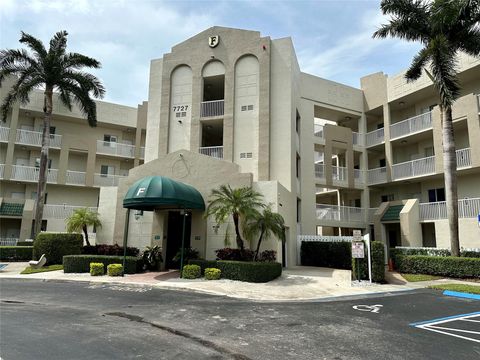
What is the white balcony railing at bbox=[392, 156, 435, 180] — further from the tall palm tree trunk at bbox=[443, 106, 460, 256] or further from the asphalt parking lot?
the asphalt parking lot

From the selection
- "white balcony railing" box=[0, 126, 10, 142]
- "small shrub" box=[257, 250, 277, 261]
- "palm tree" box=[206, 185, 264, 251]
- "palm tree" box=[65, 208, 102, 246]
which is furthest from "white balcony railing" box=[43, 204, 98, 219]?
"small shrub" box=[257, 250, 277, 261]

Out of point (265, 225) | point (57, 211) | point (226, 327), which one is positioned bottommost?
point (226, 327)

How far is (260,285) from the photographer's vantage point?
1474 centimetres

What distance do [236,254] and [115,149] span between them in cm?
2378

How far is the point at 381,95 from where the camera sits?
3000 cm

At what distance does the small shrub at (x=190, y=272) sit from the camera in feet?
52.8

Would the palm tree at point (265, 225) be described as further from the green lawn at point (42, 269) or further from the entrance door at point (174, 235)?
the green lawn at point (42, 269)

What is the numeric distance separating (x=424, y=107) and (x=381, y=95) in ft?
11.6

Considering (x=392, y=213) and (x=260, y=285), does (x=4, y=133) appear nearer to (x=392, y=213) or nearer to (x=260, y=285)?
(x=260, y=285)

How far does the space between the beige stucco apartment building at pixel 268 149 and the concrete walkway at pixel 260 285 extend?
304cm

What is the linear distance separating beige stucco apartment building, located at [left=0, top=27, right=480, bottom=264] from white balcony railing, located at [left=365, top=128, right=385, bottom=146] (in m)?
0.12

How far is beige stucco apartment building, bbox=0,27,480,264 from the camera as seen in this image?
21.0 meters

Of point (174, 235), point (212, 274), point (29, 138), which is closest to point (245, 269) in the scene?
point (212, 274)

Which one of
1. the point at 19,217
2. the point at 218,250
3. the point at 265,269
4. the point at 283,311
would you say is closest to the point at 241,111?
the point at 218,250
